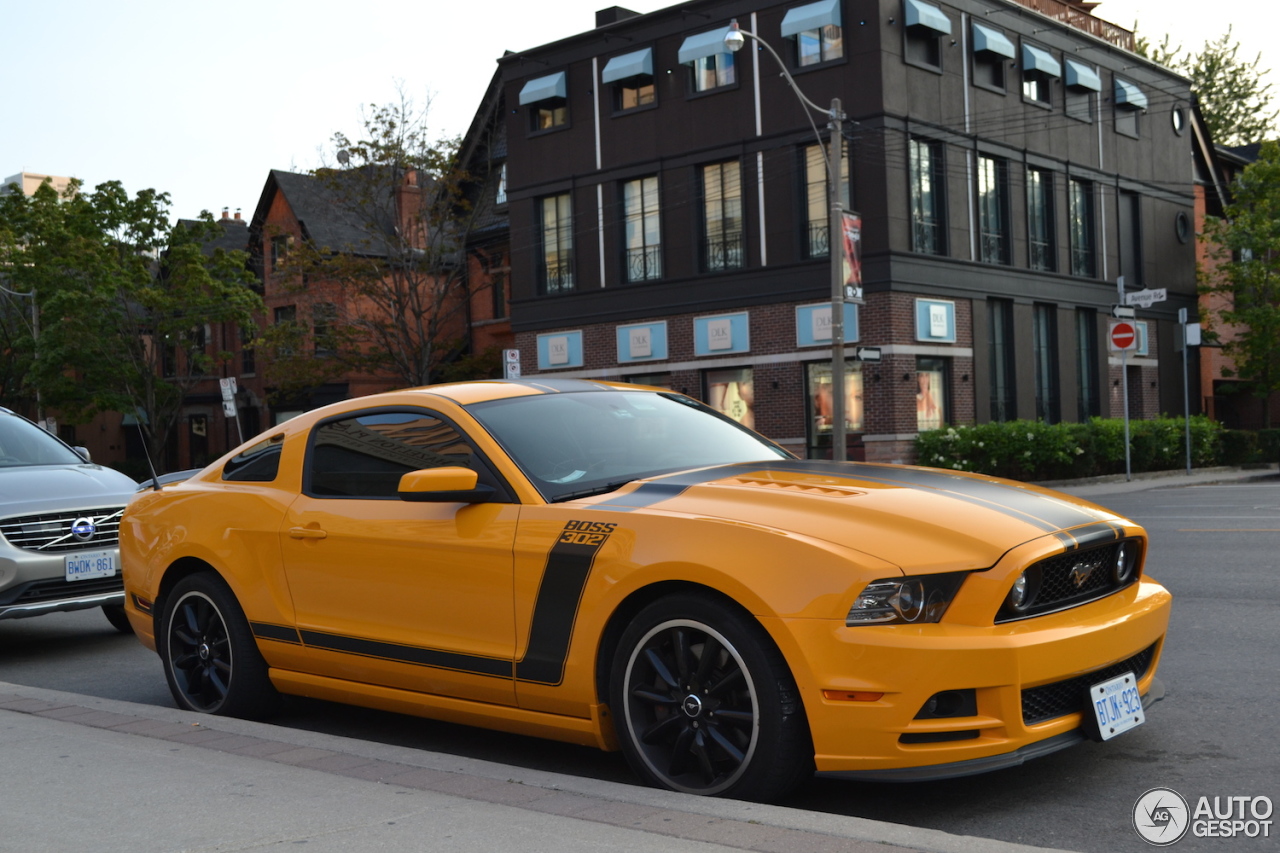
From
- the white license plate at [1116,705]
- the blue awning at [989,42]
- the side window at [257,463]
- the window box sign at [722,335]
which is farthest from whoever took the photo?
the window box sign at [722,335]

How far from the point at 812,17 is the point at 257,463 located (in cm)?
2435

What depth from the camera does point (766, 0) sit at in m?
29.9

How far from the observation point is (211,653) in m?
6.44

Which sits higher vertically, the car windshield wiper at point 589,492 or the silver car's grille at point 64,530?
the car windshield wiper at point 589,492

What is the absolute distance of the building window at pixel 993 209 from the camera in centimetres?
3105

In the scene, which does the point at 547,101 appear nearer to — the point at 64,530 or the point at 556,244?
the point at 556,244

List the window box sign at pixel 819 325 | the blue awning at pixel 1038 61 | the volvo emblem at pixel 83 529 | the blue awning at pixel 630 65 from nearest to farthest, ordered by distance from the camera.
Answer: the volvo emblem at pixel 83 529 → the window box sign at pixel 819 325 → the blue awning at pixel 1038 61 → the blue awning at pixel 630 65

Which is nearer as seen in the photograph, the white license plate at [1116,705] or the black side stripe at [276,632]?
the white license plate at [1116,705]

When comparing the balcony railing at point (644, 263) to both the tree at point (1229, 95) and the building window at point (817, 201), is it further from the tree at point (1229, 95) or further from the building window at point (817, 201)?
the tree at point (1229, 95)

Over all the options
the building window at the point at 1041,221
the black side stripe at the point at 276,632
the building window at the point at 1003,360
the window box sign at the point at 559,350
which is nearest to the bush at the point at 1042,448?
the building window at the point at 1003,360

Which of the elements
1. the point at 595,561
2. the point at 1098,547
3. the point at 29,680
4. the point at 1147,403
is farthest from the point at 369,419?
the point at 1147,403

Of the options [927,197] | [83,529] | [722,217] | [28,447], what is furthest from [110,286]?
[83,529]

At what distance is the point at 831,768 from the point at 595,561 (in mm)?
1133

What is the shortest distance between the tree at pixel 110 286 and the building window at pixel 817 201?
1816 cm
